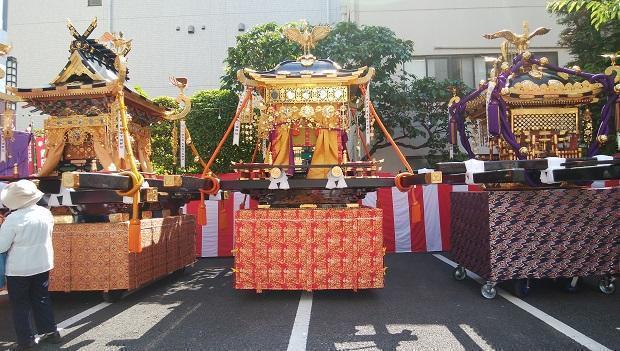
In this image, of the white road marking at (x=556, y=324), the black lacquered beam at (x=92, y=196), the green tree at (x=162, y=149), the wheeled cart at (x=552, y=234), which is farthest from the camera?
the green tree at (x=162, y=149)

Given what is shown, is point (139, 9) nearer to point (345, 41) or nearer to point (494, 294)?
point (345, 41)

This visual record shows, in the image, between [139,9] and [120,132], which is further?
[139,9]

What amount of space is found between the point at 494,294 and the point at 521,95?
9.79 feet

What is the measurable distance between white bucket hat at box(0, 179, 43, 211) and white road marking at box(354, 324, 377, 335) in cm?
386

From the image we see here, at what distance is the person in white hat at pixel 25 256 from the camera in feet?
14.5

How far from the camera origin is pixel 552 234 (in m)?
6.09

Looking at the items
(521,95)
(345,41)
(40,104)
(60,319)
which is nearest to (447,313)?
(521,95)

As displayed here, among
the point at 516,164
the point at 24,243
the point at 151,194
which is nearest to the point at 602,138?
the point at 516,164

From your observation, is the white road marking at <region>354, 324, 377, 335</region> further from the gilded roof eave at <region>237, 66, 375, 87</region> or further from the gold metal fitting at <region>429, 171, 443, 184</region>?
the gilded roof eave at <region>237, 66, 375, 87</region>

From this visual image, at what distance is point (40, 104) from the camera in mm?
6961

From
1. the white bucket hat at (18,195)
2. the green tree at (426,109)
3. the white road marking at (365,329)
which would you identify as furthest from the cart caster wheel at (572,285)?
the white bucket hat at (18,195)

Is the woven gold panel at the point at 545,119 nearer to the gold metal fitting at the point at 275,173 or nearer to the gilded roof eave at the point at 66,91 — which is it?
the gold metal fitting at the point at 275,173

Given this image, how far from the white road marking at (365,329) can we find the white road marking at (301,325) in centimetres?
60

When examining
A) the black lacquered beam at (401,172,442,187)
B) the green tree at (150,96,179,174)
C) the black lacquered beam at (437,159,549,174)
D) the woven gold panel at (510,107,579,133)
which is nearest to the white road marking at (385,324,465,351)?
the black lacquered beam at (401,172,442,187)
